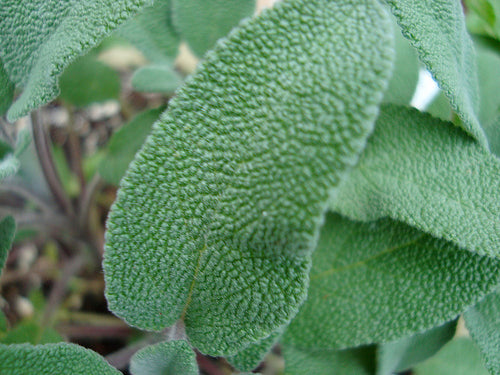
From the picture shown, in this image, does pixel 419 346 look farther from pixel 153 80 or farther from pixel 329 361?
pixel 153 80

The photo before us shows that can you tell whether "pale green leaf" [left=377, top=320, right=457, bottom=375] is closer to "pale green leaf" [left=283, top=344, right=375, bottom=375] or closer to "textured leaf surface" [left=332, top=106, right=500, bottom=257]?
"pale green leaf" [left=283, top=344, right=375, bottom=375]

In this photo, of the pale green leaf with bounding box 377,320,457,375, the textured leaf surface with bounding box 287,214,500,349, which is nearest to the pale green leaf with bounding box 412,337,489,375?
the pale green leaf with bounding box 377,320,457,375

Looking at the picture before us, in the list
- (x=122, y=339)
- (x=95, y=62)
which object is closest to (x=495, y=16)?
(x=95, y=62)

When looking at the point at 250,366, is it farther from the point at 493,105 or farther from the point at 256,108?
the point at 493,105

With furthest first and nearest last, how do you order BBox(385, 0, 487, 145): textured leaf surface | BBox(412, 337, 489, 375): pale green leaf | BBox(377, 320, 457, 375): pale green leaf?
BBox(412, 337, 489, 375): pale green leaf, BBox(377, 320, 457, 375): pale green leaf, BBox(385, 0, 487, 145): textured leaf surface

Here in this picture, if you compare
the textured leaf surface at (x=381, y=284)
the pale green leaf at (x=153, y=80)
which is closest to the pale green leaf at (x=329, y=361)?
the textured leaf surface at (x=381, y=284)

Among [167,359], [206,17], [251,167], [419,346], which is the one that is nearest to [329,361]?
[419,346]
